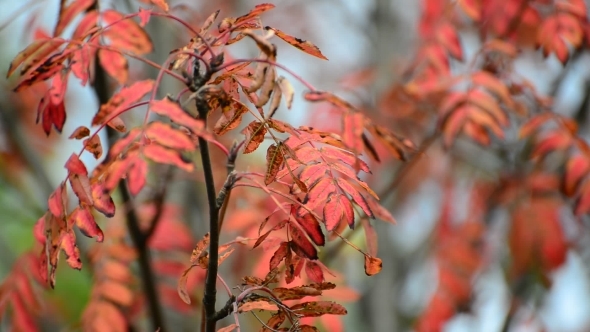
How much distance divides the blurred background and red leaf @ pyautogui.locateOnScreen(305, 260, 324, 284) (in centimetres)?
103

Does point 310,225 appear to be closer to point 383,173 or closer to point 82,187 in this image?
point 82,187

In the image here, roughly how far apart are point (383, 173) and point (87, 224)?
99.1 inches

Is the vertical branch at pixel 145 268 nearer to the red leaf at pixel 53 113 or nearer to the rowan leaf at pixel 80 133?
the red leaf at pixel 53 113

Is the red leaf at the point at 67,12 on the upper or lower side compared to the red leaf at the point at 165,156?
upper

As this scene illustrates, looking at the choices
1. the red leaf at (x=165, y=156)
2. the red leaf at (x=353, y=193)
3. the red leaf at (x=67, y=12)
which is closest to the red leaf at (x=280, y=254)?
the red leaf at (x=353, y=193)

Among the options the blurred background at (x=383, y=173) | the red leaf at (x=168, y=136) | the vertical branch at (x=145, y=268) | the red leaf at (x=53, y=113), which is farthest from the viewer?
the blurred background at (x=383, y=173)

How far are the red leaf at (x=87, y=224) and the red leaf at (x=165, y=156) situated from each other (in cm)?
22

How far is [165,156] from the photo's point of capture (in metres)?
0.90

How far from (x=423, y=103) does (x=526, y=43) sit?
40.6 inches

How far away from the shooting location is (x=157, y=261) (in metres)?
2.66

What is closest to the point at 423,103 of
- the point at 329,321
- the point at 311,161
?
the point at 329,321

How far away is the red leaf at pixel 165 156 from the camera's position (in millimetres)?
894

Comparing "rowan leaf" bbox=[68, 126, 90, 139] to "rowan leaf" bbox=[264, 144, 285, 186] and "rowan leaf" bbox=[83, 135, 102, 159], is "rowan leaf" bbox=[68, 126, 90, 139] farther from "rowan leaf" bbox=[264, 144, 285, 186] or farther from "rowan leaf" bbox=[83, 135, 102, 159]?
"rowan leaf" bbox=[264, 144, 285, 186]

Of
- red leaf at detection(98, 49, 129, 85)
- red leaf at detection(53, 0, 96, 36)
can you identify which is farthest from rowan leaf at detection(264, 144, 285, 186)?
red leaf at detection(53, 0, 96, 36)
